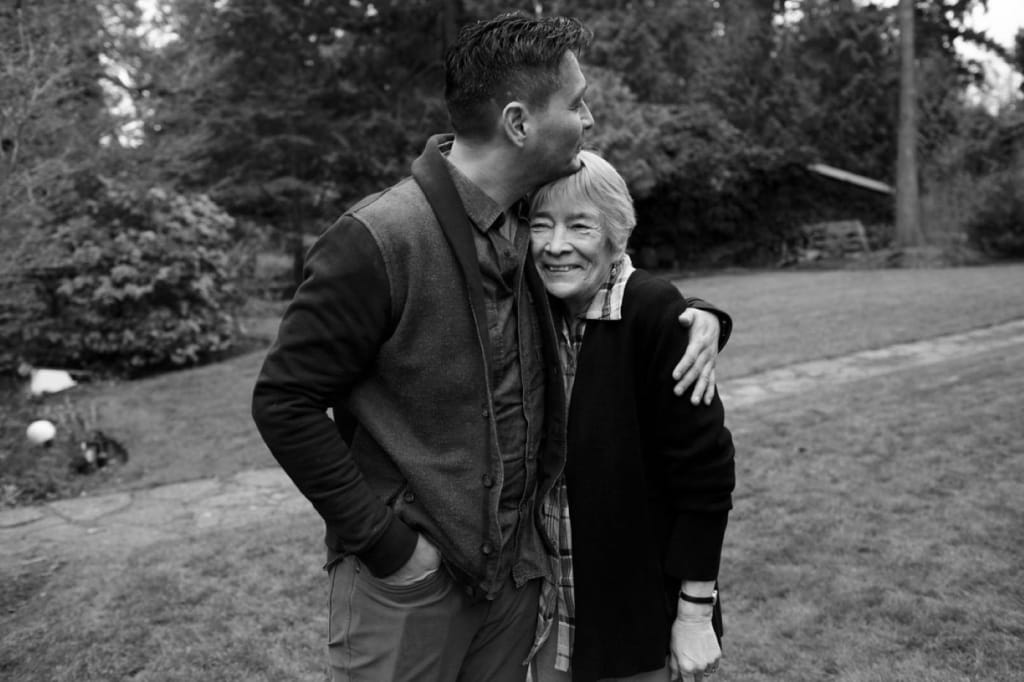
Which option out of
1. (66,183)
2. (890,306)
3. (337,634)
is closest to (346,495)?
(337,634)

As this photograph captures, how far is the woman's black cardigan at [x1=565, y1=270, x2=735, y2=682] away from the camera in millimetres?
1736

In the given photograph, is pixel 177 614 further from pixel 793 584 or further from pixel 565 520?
pixel 793 584

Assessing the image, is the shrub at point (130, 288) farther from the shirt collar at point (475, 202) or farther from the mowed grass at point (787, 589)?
the shirt collar at point (475, 202)

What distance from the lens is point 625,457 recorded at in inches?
70.1

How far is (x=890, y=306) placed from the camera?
11.6 m

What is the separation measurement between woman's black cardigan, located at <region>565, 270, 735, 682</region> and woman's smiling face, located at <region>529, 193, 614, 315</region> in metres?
0.09

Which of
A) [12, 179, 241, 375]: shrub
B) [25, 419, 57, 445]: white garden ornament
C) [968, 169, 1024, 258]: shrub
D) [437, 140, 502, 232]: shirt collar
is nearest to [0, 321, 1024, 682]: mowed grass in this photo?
[437, 140, 502, 232]: shirt collar

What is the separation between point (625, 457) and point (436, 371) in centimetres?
46

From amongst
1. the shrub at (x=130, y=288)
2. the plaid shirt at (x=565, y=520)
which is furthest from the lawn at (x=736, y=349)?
the plaid shirt at (x=565, y=520)

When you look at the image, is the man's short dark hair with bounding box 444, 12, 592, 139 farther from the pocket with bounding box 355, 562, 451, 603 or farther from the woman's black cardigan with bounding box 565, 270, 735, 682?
the pocket with bounding box 355, 562, 451, 603

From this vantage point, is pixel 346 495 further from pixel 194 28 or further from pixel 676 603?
pixel 194 28

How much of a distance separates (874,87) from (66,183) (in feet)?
70.4

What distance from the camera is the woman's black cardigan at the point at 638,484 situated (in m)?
1.74

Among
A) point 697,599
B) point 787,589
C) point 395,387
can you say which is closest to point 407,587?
point 395,387
